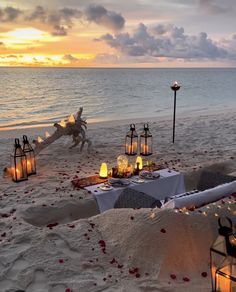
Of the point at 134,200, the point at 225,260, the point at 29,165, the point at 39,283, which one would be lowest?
the point at 39,283

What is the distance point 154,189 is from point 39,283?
306 cm

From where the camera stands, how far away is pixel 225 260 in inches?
127

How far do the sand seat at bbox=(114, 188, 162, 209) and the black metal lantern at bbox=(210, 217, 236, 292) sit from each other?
2.26m

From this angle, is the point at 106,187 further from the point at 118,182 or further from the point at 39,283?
the point at 39,283

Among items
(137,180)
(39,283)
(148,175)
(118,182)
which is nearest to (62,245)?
(39,283)

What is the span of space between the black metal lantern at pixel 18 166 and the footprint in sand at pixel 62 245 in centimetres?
294

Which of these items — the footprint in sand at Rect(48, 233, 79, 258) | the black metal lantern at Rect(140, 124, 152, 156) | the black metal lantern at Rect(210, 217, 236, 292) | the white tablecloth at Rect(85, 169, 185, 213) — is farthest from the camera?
the black metal lantern at Rect(140, 124, 152, 156)

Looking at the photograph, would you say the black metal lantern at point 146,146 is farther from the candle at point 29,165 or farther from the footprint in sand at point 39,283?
the footprint in sand at point 39,283

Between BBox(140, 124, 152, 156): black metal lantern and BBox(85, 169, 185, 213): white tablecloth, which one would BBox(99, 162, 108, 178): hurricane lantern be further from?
BBox(140, 124, 152, 156): black metal lantern

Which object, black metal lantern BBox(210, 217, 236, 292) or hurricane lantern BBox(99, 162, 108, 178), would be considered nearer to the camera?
black metal lantern BBox(210, 217, 236, 292)

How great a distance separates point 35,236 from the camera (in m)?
4.98

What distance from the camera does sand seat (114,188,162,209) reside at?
18.5ft

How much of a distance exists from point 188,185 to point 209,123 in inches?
353

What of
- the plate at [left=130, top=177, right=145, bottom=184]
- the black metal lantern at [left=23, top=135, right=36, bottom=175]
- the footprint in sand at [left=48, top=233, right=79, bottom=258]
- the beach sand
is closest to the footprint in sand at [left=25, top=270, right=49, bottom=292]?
the beach sand
